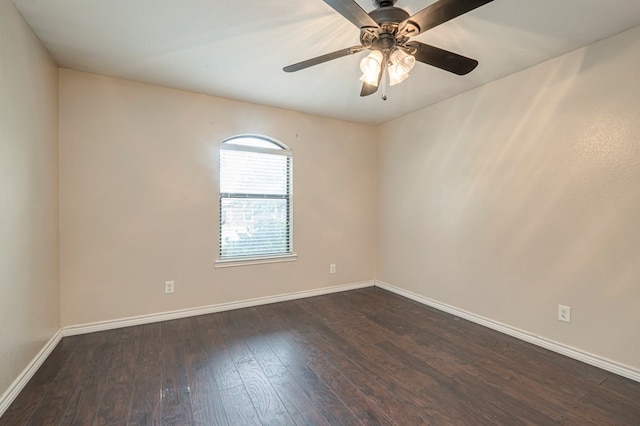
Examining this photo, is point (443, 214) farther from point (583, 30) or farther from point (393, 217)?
point (583, 30)

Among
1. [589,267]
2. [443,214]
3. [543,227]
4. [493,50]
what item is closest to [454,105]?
[493,50]

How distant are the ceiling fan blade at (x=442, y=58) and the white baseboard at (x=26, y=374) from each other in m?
3.03

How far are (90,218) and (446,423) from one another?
319 cm

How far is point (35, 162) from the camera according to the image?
2090mm

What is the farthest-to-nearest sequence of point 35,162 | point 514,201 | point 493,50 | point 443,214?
1. point 443,214
2. point 514,201
3. point 493,50
4. point 35,162

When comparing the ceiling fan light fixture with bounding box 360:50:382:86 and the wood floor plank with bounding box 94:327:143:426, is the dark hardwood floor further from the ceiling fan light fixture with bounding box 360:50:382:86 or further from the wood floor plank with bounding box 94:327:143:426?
the ceiling fan light fixture with bounding box 360:50:382:86

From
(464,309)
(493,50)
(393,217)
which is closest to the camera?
(493,50)

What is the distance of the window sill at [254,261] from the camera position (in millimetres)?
3203

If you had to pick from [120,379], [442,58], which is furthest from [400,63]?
[120,379]

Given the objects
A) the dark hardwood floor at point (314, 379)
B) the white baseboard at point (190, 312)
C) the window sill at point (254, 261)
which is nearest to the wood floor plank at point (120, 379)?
the dark hardwood floor at point (314, 379)

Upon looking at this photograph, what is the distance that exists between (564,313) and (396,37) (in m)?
2.46

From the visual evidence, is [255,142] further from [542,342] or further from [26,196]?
[542,342]

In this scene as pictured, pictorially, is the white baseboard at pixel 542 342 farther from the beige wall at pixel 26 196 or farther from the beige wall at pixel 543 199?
the beige wall at pixel 26 196

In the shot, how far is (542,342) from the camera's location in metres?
2.41
